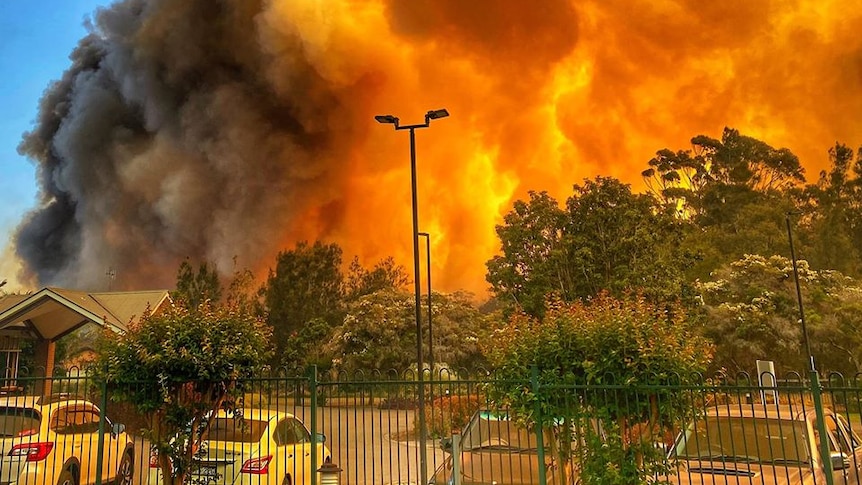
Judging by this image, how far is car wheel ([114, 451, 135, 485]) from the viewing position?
10227 millimetres

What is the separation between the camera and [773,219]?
46.8m

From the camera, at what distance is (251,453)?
822cm

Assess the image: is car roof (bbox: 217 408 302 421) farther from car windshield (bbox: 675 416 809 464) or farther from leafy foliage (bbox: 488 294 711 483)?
car windshield (bbox: 675 416 809 464)

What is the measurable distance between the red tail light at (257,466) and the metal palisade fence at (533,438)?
0.02 m

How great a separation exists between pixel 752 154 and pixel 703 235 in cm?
1004

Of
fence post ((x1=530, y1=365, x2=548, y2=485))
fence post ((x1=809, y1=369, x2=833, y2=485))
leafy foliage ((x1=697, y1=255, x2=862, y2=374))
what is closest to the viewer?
fence post ((x1=809, y1=369, x2=833, y2=485))

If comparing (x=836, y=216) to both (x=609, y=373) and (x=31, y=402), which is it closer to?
(x=609, y=373)

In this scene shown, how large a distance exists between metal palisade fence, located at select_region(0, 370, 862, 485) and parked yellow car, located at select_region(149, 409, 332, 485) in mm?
19

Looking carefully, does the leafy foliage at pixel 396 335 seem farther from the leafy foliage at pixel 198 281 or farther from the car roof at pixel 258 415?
the car roof at pixel 258 415

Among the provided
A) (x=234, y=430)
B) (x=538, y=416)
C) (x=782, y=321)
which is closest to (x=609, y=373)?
(x=538, y=416)

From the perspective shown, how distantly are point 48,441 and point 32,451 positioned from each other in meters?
0.26

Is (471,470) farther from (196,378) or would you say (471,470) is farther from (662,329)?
(196,378)

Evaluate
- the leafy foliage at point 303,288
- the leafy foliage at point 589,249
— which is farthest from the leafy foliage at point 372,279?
the leafy foliage at point 589,249

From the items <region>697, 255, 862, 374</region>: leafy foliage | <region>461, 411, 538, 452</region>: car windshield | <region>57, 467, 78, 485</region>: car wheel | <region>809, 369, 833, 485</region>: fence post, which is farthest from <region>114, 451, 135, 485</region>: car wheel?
<region>697, 255, 862, 374</region>: leafy foliage
